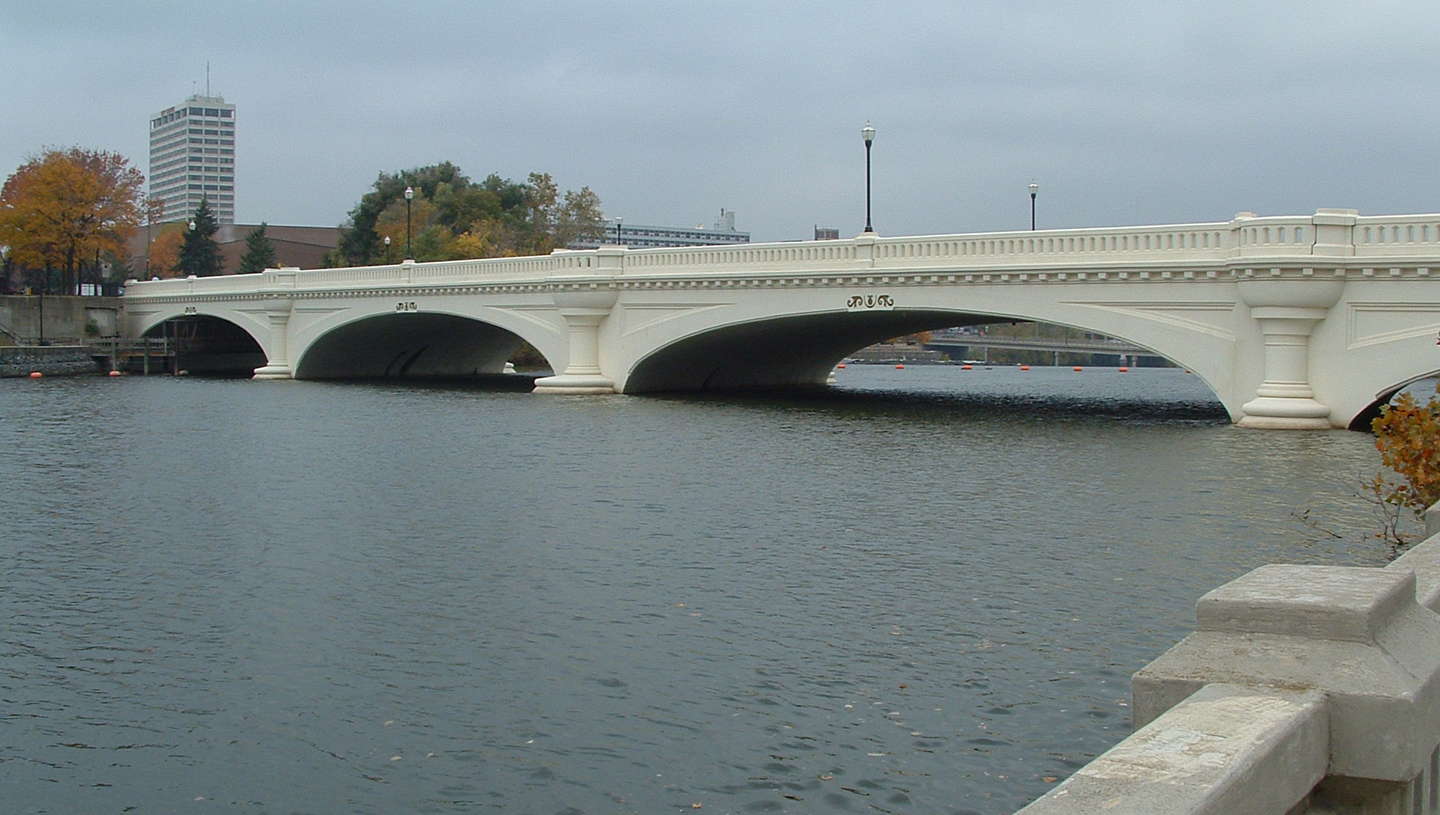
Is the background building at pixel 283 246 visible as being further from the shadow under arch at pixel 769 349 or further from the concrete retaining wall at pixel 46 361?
the shadow under arch at pixel 769 349

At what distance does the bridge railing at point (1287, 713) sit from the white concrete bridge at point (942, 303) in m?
28.4

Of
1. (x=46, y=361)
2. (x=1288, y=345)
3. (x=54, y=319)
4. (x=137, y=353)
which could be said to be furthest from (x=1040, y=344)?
(x=1288, y=345)

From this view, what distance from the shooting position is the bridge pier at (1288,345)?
3194 cm

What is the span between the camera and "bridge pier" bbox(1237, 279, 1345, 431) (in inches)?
1257

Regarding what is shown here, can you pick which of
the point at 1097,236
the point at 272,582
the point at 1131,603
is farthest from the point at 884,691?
the point at 1097,236

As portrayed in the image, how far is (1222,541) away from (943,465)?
9762 mm

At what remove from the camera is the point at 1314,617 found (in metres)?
5.01

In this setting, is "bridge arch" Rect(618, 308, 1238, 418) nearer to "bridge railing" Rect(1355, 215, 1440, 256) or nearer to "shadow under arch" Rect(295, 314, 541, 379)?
"bridge railing" Rect(1355, 215, 1440, 256)

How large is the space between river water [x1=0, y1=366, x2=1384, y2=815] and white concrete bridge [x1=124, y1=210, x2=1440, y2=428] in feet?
11.0

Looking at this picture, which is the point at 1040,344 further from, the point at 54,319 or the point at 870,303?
the point at 870,303

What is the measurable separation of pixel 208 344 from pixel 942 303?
57.7 m

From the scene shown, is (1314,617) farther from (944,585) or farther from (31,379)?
(31,379)

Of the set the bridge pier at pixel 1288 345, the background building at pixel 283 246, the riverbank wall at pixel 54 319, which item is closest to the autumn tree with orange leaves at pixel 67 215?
the riverbank wall at pixel 54 319

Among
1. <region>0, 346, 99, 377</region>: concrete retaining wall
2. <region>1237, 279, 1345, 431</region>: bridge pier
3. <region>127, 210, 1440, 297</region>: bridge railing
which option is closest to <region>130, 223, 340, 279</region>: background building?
<region>0, 346, 99, 377</region>: concrete retaining wall
